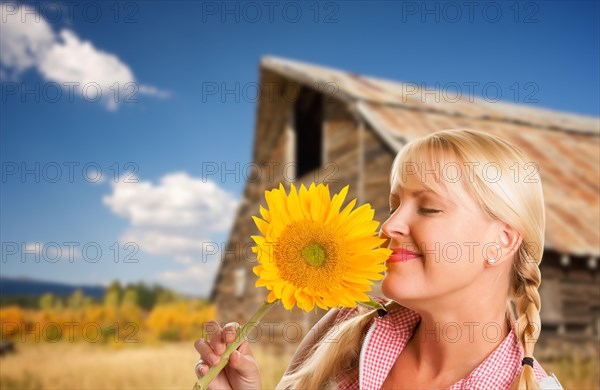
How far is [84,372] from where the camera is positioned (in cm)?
602

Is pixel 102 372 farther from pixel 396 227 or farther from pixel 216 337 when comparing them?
pixel 396 227

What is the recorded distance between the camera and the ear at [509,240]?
1.72m

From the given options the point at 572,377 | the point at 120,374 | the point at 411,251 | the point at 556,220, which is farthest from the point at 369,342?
the point at 120,374

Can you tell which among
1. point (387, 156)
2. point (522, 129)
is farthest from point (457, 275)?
point (522, 129)

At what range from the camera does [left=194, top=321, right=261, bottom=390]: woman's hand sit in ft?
5.09

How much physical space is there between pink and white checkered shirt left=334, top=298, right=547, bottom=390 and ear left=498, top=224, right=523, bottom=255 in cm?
25

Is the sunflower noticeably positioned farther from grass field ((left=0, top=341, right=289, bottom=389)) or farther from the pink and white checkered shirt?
grass field ((left=0, top=341, right=289, bottom=389))

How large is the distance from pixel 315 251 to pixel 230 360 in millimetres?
573

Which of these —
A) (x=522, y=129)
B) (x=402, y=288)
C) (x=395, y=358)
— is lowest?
(x=395, y=358)

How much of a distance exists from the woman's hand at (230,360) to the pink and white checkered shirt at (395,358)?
343 mm

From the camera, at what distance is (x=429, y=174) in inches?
66.2

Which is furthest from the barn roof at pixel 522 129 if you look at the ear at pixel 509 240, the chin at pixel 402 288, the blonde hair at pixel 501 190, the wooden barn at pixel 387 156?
the chin at pixel 402 288

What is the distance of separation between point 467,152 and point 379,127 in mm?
4611

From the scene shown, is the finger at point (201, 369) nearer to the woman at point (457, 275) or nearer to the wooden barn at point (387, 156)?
the woman at point (457, 275)
